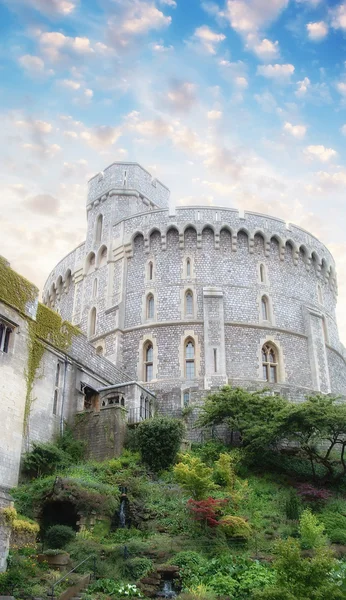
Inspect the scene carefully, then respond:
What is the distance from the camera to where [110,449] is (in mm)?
26594

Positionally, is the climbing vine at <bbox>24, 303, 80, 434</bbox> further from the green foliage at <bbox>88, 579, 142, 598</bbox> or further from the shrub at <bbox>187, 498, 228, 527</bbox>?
the green foliage at <bbox>88, 579, 142, 598</bbox>

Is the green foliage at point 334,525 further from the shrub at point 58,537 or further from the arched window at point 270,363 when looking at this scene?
the arched window at point 270,363

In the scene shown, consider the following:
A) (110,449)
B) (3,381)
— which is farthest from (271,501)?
(3,381)

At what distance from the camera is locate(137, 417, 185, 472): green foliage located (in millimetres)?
25938

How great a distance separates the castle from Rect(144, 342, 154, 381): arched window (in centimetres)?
7

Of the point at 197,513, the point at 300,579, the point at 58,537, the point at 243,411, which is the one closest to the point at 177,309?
the point at 243,411

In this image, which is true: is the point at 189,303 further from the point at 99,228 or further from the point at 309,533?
the point at 309,533

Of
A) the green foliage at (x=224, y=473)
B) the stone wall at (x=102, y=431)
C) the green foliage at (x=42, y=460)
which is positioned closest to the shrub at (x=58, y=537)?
the green foliage at (x=42, y=460)

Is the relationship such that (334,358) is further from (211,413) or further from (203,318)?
(211,413)

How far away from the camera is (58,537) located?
64.0 ft

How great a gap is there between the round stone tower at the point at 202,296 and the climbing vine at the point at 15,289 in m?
9.32

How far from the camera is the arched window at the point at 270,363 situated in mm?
36500

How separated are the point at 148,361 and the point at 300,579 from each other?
24.1 metres

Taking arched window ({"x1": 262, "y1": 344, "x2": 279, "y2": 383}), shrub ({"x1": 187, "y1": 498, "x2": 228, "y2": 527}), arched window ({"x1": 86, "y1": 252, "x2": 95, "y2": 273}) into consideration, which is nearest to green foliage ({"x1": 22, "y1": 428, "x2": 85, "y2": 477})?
shrub ({"x1": 187, "y1": 498, "x2": 228, "y2": 527})
